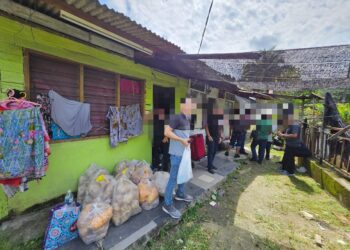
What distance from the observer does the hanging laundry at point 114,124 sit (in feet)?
12.4

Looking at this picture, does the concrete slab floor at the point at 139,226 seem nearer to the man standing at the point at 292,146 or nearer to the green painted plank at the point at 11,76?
the green painted plank at the point at 11,76

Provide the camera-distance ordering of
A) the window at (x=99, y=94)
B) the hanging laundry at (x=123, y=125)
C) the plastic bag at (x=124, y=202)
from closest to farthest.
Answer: the plastic bag at (x=124, y=202) < the window at (x=99, y=94) < the hanging laundry at (x=123, y=125)

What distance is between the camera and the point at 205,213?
326 cm

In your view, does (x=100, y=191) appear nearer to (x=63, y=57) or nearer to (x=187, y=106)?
(x=187, y=106)

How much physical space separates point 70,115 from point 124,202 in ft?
5.85

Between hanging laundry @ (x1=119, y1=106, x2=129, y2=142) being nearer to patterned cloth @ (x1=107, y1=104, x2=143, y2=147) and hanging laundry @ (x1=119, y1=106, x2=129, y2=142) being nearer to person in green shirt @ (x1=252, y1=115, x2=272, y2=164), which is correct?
patterned cloth @ (x1=107, y1=104, x2=143, y2=147)

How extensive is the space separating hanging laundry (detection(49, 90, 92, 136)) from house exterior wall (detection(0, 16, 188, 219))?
26 cm

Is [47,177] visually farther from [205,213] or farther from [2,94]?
[205,213]

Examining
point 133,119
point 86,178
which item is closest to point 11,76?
point 86,178

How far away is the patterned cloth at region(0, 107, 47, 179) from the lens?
210cm

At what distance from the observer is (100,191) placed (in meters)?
2.81

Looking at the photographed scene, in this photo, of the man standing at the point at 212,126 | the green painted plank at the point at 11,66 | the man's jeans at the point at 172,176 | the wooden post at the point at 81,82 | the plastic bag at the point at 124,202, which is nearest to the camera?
the green painted plank at the point at 11,66

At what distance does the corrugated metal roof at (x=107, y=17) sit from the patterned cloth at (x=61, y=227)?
2.61 m

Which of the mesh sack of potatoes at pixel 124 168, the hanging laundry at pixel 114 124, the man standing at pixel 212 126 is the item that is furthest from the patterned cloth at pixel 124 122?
the man standing at pixel 212 126
